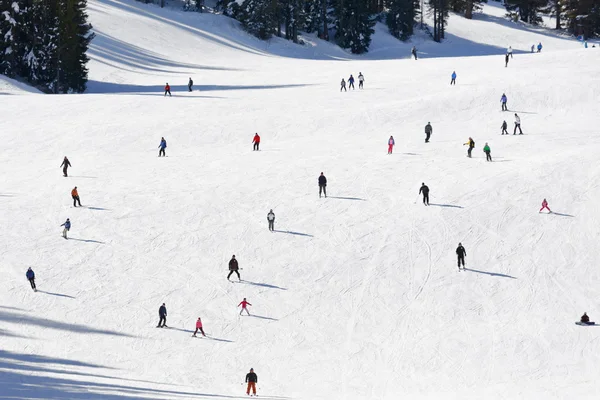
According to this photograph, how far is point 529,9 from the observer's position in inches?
3610

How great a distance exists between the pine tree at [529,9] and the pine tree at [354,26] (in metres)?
19.6

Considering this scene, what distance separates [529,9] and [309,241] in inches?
2682

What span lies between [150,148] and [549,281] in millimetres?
22863

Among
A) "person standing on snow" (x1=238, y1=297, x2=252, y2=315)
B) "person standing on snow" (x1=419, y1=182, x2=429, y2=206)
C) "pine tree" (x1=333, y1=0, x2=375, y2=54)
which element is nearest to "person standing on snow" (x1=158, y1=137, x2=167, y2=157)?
"person standing on snow" (x1=419, y1=182, x2=429, y2=206)

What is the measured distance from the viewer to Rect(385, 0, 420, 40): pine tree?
8600cm

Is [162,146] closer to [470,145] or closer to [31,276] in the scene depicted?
[31,276]

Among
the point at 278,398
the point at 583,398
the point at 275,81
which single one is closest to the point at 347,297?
the point at 278,398

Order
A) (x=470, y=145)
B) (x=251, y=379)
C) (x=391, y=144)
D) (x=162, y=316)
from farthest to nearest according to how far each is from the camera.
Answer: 1. (x=391, y=144)
2. (x=470, y=145)
3. (x=162, y=316)
4. (x=251, y=379)

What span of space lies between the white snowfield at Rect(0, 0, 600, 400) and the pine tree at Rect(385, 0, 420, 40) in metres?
32.2

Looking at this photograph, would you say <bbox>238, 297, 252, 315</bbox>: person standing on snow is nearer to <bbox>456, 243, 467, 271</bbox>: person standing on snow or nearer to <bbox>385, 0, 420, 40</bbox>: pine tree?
<bbox>456, 243, 467, 271</bbox>: person standing on snow

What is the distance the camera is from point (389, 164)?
3997 centimetres

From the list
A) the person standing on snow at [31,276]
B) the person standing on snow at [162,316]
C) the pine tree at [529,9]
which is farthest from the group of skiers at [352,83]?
the pine tree at [529,9]

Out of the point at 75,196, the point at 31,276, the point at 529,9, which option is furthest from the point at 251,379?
the point at 529,9

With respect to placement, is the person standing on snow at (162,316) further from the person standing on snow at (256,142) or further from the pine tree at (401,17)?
the pine tree at (401,17)
